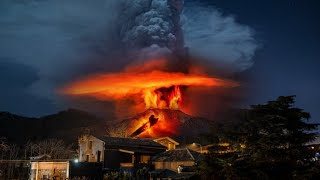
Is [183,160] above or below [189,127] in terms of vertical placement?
below

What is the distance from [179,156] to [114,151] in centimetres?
1216

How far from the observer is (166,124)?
372 feet

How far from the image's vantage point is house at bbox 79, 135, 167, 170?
57656 millimetres

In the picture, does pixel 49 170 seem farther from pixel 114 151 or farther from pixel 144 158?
pixel 144 158

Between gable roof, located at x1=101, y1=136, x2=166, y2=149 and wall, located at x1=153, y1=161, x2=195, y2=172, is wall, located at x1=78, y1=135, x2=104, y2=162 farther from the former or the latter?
wall, located at x1=153, y1=161, x2=195, y2=172

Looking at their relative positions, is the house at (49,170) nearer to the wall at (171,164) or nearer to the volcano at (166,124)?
the wall at (171,164)

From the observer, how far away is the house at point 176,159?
161ft

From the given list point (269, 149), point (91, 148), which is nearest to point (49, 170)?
point (91, 148)

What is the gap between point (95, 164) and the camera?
5316 centimetres

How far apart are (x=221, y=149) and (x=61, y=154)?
5198 cm

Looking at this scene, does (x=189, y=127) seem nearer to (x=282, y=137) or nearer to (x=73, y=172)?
(x=73, y=172)

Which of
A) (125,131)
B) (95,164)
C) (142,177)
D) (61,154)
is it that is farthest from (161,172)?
(125,131)

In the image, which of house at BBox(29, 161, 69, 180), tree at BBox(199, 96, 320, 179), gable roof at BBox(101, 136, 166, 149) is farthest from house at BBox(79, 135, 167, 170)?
tree at BBox(199, 96, 320, 179)

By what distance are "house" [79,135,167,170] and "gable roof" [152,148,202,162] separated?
2915mm
